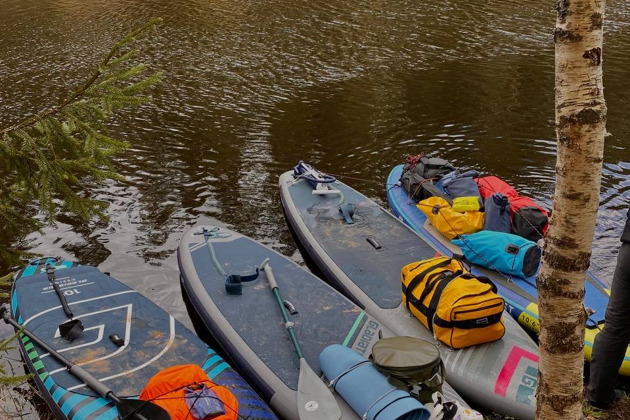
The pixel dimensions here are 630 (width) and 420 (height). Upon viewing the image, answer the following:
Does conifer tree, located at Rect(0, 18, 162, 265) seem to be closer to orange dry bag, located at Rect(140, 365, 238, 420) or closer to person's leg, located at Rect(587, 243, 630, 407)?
orange dry bag, located at Rect(140, 365, 238, 420)

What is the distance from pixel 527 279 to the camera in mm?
6301

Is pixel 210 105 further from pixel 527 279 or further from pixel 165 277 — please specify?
pixel 527 279

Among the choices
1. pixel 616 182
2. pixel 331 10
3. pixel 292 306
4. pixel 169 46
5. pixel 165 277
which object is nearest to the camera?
pixel 292 306

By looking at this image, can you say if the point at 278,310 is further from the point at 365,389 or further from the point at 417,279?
the point at 365,389

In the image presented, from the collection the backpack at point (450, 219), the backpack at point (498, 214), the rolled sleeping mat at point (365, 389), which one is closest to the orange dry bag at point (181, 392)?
the rolled sleeping mat at point (365, 389)

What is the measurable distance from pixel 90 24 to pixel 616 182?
1612 cm

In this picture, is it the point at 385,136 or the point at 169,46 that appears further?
the point at 169,46

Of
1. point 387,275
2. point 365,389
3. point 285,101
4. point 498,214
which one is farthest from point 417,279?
point 285,101

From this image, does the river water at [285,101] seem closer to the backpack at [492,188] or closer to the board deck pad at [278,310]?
the board deck pad at [278,310]

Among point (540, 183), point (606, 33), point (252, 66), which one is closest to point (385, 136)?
point (540, 183)

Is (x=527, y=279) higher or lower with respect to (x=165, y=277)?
higher

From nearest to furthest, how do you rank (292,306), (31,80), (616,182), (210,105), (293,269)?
(292,306), (293,269), (616,182), (210,105), (31,80)

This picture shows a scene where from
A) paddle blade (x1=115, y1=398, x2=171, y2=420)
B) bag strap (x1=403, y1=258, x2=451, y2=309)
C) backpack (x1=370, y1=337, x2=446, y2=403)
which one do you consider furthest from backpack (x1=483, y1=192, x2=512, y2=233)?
paddle blade (x1=115, y1=398, x2=171, y2=420)

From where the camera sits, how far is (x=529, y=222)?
675 cm
